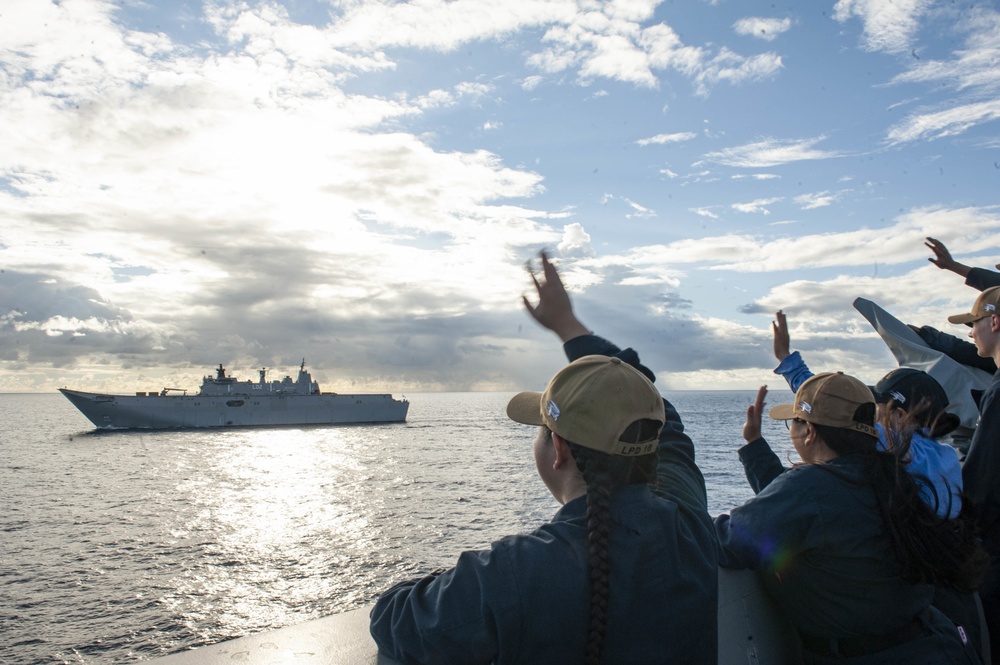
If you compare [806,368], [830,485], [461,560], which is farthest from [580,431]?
[806,368]

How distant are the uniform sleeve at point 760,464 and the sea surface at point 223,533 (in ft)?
16.0

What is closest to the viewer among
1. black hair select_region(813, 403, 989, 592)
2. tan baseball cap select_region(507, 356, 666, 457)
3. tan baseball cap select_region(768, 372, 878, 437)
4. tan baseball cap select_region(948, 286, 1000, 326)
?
tan baseball cap select_region(507, 356, 666, 457)

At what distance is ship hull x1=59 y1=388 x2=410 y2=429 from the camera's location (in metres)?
70.7

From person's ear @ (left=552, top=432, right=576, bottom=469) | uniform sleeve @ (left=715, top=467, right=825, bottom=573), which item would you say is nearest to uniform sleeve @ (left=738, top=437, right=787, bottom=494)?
uniform sleeve @ (left=715, top=467, right=825, bottom=573)

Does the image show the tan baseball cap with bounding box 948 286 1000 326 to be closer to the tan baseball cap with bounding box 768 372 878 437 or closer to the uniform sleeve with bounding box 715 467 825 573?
the tan baseball cap with bounding box 768 372 878 437

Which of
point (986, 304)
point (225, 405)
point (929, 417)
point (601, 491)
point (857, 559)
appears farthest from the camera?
point (225, 405)

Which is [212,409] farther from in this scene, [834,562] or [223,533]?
[834,562]

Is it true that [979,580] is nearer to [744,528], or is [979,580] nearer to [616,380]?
[744,528]

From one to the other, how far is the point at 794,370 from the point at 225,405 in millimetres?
77296

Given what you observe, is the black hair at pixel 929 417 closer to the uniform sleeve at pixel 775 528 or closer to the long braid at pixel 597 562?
the uniform sleeve at pixel 775 528

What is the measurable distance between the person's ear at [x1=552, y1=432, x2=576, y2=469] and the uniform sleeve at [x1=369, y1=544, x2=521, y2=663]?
1.01ft

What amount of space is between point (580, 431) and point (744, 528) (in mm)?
1040

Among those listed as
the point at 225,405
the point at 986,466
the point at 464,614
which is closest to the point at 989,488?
the point at 986,466

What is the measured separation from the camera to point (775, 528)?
2182 millimetres
